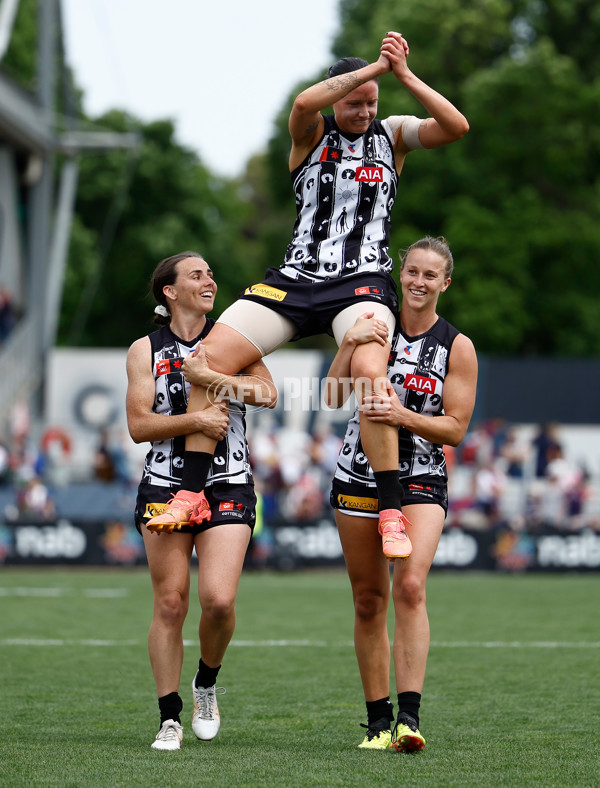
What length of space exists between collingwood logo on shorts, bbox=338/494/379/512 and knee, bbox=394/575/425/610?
0.39 m

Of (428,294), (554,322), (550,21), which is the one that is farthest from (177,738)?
(550,21)

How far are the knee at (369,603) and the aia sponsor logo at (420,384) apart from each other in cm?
99

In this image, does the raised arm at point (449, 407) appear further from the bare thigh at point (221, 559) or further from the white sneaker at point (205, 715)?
the white sneaker at point (205, 715)

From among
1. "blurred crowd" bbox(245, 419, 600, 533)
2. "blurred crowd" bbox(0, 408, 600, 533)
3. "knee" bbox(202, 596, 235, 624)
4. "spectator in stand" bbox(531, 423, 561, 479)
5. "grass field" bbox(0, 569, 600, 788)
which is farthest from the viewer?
"spectator in stand" bbox(531, 423, 561, 479)

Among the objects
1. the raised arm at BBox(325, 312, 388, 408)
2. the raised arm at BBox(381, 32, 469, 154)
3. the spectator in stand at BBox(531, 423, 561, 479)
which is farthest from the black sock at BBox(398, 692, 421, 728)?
the spectator in stand at BBox(531, 423, 561, 479)

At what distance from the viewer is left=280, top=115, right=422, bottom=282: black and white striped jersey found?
5.65m

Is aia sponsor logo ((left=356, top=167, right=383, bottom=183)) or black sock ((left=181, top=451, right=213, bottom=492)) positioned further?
aia sponsor logo ((left=356, top=167, right=383, bottom=183))

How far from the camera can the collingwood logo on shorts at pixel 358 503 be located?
565cm

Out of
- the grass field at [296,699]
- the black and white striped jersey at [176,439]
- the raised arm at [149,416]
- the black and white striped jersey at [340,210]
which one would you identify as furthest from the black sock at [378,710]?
the black and white striped jersey at [340,210]

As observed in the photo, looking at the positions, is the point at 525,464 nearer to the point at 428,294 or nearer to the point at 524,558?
the point at 524,558

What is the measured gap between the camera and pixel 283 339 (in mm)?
5703

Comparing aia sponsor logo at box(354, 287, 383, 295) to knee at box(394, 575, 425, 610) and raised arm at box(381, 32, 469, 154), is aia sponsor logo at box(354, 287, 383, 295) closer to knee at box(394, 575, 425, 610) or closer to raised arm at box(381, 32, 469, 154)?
raised arm at box(381, 32, 469, 154)

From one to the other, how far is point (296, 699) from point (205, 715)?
1396mm

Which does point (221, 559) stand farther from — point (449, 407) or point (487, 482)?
point (487, 482)
